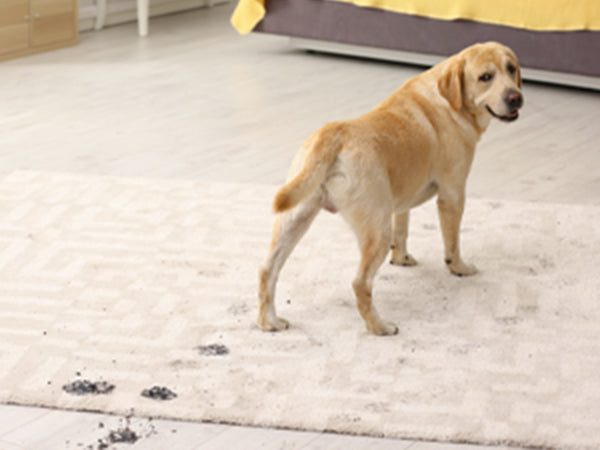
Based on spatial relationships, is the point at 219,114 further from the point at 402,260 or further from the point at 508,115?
the point at 508,115

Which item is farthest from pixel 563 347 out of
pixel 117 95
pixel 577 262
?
pixel 117 95

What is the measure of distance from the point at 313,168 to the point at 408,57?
8.86 ft

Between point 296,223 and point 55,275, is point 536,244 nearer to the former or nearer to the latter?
point 296,223

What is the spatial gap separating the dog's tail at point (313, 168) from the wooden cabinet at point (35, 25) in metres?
3.03

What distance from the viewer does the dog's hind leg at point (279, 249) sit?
2.02m

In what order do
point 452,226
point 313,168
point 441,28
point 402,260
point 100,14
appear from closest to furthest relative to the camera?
point 313,168
point 452,226
point 402,260
point 441,28
point 100,14

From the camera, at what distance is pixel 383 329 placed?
2080 millimetres

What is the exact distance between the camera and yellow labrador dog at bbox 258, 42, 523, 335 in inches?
78.3

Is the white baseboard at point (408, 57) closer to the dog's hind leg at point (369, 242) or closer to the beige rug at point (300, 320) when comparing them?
the beige rug at point (300, 320)

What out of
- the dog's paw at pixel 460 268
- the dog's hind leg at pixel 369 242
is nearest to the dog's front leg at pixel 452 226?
the dog's paw at pixel 460 268

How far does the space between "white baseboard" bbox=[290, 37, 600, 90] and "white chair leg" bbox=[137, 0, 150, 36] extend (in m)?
0.94

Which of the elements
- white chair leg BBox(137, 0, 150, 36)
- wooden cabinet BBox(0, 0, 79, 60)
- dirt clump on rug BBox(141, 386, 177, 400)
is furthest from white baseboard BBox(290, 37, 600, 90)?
dirt clump on rug BBox(141, 386, 177, 400)

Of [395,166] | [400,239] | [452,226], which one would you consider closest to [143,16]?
[400,239]

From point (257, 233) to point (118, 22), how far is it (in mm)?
3349
